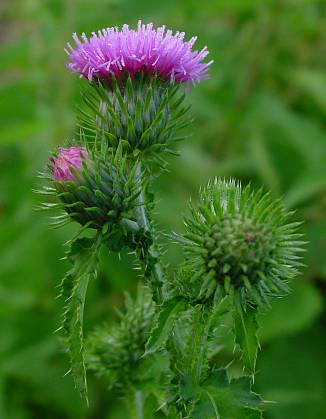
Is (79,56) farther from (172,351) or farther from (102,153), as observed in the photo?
(172,351)

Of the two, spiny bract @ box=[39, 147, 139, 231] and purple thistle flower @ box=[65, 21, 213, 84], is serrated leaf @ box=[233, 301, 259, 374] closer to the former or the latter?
spiny bract @ box=[39, 147, 139, 231]

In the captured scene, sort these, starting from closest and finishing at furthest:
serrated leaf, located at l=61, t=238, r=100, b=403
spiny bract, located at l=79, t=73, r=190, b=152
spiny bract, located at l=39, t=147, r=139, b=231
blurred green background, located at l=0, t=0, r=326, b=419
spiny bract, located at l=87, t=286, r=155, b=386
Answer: serrated leaf, located at l=61, t=238, r=100, b=403 → spiny bract, located at l=39, t=147, r=139, b=231 → spiny bract, located at l=79, t=73, r=190, b=152 → spiny bract, located at l=87, t=286, r=155, b=386 → blurred green background, located at l=0, t=0, r=326, b=419

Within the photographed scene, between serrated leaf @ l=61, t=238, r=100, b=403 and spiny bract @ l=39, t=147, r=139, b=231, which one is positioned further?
spiny bract @ l=39, t=147, r=139, b=231

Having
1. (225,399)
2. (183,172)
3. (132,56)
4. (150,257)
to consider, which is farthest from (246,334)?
(183,172)

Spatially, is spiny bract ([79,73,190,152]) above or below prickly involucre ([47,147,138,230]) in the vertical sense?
above

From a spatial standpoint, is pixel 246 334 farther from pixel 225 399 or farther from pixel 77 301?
pixel 77 301

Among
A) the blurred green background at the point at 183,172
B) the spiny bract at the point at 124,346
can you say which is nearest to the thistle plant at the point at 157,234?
the spiny bract at the point at 124,346

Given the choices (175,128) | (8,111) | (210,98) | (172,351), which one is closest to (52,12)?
(8,111)

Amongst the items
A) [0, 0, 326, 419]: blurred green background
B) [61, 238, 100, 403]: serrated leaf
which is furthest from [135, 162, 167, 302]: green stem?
[0, 0, 326, 419]: blurred green background
